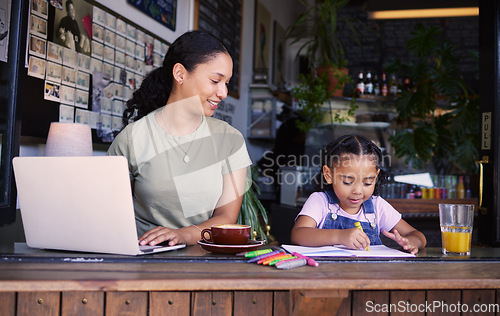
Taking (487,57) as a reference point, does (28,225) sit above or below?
below

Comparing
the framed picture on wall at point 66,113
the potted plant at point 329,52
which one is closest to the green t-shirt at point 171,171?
the framed picture on wall at point 66,113

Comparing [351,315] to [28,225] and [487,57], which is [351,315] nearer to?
[28,225]

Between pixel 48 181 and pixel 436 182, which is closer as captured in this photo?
pixel 48 181

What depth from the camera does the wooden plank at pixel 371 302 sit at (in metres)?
1.05

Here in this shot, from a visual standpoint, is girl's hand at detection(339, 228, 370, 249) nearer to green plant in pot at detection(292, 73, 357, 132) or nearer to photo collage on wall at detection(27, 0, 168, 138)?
photo collage on wall at detection(27, 0, 168, 138)

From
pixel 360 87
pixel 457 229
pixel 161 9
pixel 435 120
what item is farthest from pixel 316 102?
pixel 457 229

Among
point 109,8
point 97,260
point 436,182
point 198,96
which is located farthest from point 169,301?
point 436,182

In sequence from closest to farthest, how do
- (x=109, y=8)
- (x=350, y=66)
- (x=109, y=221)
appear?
(x=109, y=221), (x=109, y=8), (x=350, y=66)

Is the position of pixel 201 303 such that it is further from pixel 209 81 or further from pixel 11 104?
pixel 11 104

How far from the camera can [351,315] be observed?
1051 mm

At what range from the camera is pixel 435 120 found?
4285 millimetres

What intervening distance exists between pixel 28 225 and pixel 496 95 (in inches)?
95.4

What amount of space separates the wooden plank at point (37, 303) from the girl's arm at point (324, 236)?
789 mm

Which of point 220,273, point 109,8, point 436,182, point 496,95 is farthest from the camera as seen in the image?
point 436,182
